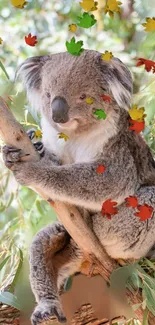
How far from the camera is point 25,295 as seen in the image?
271 centimetres

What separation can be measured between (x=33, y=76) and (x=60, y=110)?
0.42m

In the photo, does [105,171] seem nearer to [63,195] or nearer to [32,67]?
[63,195]

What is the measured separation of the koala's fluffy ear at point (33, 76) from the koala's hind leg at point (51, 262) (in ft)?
1.95

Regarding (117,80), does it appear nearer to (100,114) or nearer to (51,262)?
(100,114)

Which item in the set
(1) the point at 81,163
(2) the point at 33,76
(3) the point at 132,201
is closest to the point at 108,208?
(3) the point at 132,201

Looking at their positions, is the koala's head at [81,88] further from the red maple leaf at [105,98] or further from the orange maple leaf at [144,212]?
the orange maple leaf at [144,212]

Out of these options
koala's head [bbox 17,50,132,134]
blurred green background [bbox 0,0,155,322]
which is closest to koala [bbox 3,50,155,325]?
koala's head [bbox 17,50,132,134]

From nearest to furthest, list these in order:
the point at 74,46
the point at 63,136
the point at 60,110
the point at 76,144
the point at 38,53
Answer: the point at 74,46, the point at 60,110, the point at 63,136, the point at 76,144, the point at 38,53

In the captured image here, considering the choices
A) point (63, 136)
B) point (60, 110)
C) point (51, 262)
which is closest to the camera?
point (60, 110)

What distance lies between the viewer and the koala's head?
86.7 inches

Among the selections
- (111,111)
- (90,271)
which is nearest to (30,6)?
(111,111)

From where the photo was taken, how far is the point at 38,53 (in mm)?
3307

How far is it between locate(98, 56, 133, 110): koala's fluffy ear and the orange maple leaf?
42cm

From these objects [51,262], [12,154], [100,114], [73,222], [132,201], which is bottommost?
[51,262]
